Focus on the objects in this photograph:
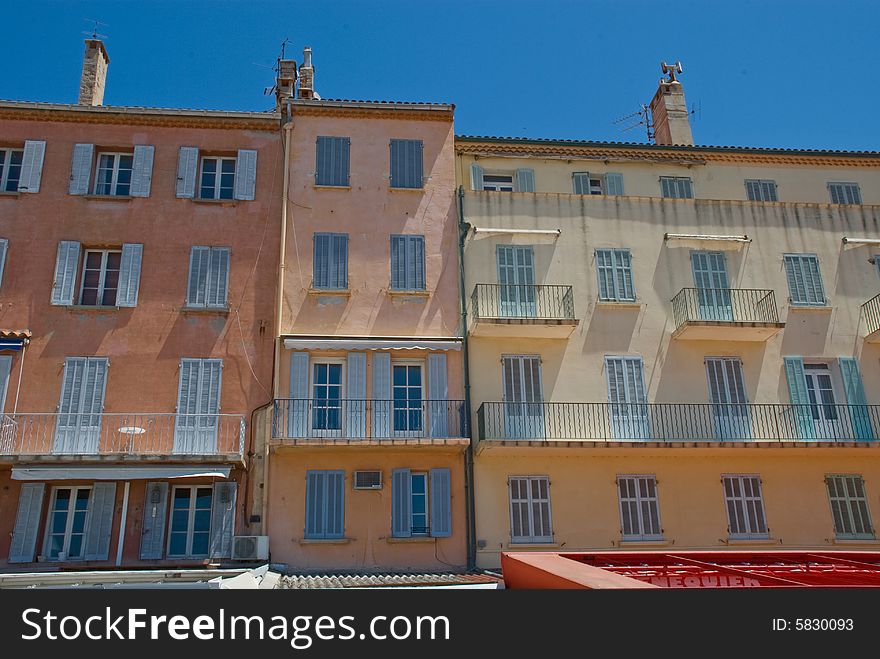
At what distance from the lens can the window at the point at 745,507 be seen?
64.4 ft

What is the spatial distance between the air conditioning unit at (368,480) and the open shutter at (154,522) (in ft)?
14.8

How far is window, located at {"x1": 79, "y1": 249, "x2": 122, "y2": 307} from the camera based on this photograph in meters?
20.5

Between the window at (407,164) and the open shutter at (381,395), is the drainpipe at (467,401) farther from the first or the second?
the open shutter at (381,395)

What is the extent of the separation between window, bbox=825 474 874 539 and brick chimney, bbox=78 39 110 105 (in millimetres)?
23568

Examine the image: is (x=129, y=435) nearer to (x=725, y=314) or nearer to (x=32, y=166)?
(x=32, y=166)

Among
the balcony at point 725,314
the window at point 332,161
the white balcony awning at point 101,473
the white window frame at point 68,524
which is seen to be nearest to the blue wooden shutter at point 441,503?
the white balcony awning at point 101,473

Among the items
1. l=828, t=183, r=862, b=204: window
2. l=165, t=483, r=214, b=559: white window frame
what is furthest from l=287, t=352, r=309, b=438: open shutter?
l=828, t=183, r=862, b=204: window

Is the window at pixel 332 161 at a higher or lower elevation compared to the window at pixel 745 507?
higher

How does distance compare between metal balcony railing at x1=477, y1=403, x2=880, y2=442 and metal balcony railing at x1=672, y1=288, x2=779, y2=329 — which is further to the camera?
metal balcony railing at x1=672, y1=288, x2=779, y2=329

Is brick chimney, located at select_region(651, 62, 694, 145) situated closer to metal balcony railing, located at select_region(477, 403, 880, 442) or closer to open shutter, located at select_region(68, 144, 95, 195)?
metal balcony railing, located at select_region(477, 403, 880, 442)

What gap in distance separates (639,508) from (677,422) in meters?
2.50

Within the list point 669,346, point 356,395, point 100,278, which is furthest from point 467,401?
point 100,278
